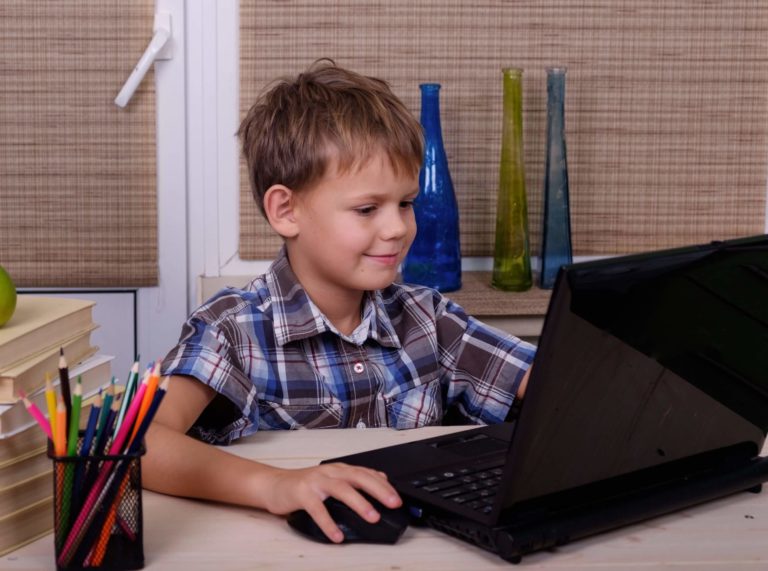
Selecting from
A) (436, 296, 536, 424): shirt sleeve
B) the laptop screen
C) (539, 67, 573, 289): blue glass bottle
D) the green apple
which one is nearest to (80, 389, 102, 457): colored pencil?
the green apple

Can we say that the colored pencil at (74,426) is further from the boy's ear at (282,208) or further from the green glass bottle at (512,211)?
the green glass bottle at (512,211)

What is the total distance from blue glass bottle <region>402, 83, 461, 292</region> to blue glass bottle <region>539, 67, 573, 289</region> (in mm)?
199

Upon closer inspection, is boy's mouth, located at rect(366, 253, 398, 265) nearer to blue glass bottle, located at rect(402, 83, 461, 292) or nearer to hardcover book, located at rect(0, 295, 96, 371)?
hardcover book, located at rect(0, 295, 96, 371)

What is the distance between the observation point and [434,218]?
2281mm

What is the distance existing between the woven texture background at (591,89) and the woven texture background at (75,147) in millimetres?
221

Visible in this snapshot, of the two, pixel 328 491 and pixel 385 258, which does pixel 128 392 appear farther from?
pixel 385 258

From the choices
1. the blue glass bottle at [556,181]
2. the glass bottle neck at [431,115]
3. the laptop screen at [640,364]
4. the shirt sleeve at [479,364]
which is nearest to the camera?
the laptop screen at [640,364]

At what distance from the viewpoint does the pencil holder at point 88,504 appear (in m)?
0.92

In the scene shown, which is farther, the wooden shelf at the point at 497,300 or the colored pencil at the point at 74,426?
the wooden shelf at the point at 497,300

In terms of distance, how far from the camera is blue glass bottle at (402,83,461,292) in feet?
7.35

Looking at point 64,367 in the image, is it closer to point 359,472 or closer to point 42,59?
point 359,472

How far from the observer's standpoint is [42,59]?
237cm

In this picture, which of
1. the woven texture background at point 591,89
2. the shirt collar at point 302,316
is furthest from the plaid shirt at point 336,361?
the woven texture background at point 591,89

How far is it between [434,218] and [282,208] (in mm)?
761
